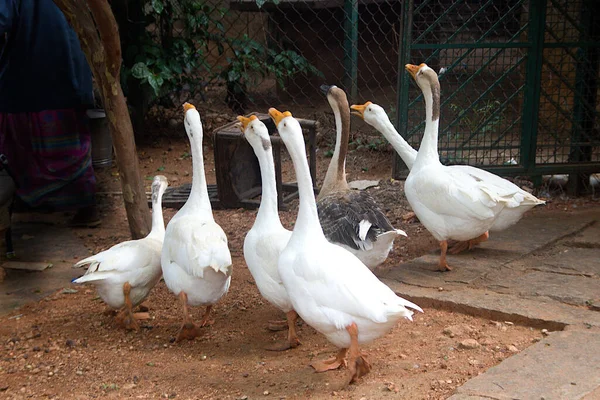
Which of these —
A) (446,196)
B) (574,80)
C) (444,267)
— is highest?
(574,80)

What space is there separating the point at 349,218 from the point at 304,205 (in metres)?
0.79

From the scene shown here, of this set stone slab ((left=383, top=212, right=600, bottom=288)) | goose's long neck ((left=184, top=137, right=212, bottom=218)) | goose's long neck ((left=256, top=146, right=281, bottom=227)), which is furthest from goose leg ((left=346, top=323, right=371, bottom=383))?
goose's long neck ((left=184, top=137, right=212, bottom=218))

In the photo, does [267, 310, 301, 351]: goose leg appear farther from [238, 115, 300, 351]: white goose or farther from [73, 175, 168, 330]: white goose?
[73, 175, 168, 330]: white goose

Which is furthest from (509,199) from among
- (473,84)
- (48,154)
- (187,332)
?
(48,154)

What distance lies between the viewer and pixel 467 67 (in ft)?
21.2

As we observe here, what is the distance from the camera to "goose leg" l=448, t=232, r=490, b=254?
5.00 metres

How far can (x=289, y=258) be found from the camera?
3441mm

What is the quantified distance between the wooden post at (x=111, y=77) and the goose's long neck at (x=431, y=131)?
198 centimetres

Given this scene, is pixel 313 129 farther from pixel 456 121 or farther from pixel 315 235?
pixel 315 235

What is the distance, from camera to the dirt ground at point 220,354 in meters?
3.25

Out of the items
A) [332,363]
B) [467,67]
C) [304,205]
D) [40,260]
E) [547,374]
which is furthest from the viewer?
[467,67]

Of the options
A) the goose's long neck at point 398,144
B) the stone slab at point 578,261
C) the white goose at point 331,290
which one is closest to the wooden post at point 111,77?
the white goose at point 331,290

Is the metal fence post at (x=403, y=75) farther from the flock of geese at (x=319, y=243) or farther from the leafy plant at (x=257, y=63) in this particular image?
the leafy plant at (x=257, y=63)

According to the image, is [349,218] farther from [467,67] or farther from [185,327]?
[467,67]
